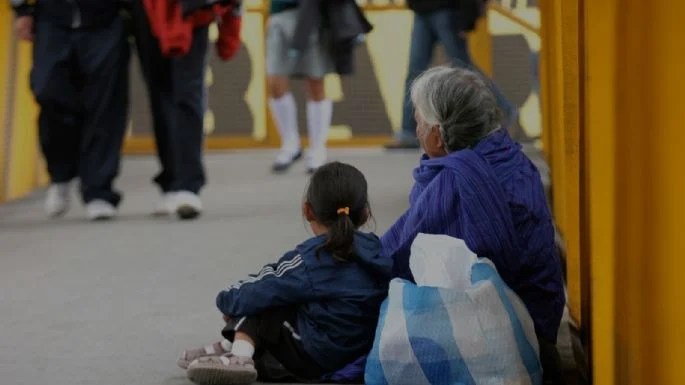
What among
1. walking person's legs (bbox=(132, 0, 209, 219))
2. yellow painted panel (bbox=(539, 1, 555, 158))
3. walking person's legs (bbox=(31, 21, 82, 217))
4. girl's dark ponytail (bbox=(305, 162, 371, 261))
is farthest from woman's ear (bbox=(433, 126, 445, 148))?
walking person's legs (bbox=(31, 21, 82, 217))

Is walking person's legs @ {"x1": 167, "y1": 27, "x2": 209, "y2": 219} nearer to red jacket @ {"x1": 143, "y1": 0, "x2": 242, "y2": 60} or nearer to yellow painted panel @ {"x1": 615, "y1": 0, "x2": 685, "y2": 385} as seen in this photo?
red jacket @ {"x1": 143, "y1": 0, "x2": 242, "y2": 60}

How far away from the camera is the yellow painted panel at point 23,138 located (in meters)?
9.65

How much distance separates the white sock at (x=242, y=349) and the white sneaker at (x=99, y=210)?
3970mm

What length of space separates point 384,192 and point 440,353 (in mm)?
5070

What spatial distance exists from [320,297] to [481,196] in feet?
1.72

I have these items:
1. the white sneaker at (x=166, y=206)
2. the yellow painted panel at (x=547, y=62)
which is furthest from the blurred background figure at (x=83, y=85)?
the yellow painted panel at (x=547, y=62)

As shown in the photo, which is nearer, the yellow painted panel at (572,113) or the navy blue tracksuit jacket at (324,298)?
the navy blue tracksuit jacket at (324,298)

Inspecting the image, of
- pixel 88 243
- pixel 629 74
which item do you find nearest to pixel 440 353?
pixel 629 74

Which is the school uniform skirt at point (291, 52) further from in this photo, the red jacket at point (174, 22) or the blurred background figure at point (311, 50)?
the red jacket at point (174, 22)

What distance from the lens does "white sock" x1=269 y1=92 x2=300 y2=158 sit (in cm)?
1059

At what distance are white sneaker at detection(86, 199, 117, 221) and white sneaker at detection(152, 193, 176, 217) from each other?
11.5 inches

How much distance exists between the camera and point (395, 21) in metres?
12.2

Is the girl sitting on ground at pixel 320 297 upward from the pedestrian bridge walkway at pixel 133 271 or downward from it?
upward

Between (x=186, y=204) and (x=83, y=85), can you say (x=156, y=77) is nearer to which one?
(x=83, y=85)
